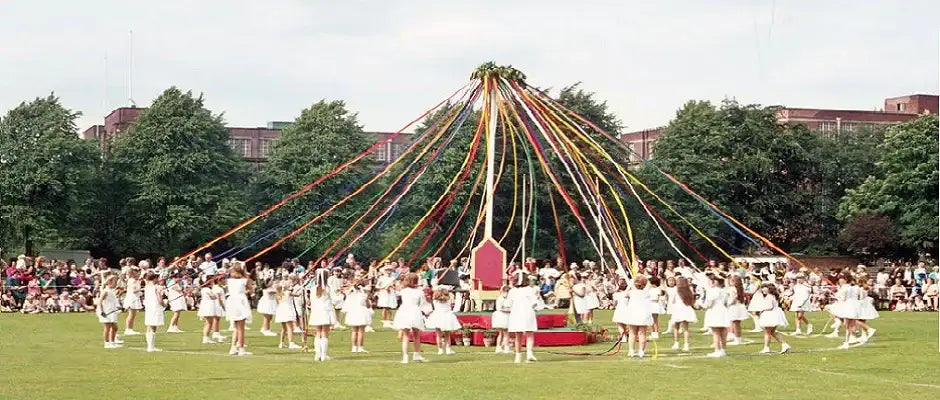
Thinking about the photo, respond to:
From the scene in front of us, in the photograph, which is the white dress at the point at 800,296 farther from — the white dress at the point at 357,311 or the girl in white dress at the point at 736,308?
the white dress at the point at 357,311

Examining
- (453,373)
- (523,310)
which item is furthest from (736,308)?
(453,373)

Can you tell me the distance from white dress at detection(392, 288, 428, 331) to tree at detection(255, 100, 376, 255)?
41263 mm

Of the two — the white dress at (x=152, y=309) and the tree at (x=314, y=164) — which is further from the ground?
the tree at (x=314, y=164)

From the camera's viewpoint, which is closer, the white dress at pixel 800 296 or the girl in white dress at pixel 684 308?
the girl in white dress at pixel 684 308

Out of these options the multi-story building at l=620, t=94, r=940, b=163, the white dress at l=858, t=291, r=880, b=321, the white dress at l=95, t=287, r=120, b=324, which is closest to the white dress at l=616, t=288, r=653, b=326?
the white dress at l=858, t=291, r=880, b=321

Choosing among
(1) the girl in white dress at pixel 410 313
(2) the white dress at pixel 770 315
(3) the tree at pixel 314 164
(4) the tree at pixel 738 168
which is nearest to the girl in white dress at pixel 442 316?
(1) the girl in white dress at pixel 410 313

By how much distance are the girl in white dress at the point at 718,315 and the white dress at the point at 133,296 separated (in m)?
11.6

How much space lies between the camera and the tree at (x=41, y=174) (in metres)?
61.3

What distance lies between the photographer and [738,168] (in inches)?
2672

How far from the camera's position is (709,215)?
66062mm

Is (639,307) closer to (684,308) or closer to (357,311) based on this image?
(684,308)

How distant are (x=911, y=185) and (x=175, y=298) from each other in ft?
143

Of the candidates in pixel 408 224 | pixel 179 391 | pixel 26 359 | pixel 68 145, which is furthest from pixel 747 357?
pixel 68 145

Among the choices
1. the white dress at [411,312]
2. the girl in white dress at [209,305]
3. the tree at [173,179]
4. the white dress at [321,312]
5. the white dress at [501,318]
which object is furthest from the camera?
the tree at [173,179]
